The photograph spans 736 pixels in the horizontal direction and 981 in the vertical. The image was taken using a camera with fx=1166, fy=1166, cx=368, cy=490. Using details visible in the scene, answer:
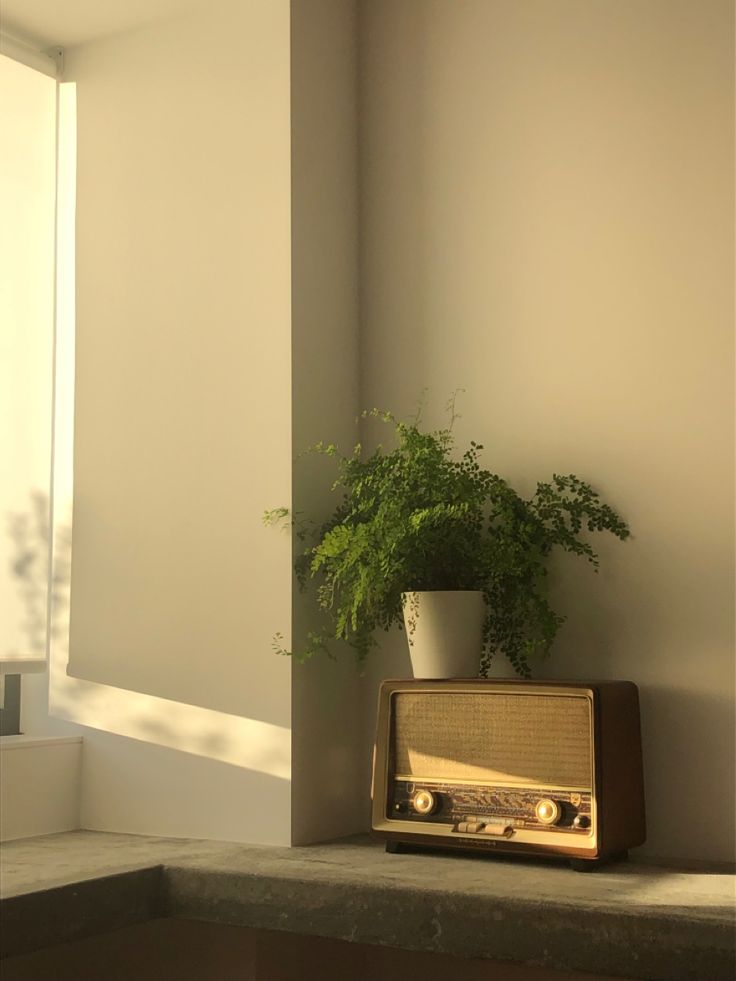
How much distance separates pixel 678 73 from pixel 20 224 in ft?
5.50

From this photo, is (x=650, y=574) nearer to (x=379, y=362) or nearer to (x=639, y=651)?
(x=639, y=651)

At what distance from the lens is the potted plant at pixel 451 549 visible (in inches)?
95.2

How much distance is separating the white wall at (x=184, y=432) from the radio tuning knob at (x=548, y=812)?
609 mm

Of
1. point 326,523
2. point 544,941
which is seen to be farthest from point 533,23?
point 544,941

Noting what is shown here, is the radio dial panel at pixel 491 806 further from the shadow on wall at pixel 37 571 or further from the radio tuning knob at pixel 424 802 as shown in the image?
the shadow on wall at pixel 37 571

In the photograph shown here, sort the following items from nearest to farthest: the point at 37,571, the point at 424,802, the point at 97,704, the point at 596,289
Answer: the point at 424,802 < the point at 596,289 < the point at 97,704 < the point at 37,571

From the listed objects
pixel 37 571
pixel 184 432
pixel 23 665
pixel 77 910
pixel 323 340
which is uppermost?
pixel 323 340

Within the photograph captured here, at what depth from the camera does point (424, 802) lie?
2.35m

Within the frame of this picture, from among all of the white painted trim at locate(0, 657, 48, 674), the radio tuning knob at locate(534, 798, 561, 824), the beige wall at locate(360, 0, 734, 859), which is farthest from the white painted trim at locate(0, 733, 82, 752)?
the radio tuning knob at locate(534, 798, 561, 824)

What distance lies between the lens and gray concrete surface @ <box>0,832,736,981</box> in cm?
184

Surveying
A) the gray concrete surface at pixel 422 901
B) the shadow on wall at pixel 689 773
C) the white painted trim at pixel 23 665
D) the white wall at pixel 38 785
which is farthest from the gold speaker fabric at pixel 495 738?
the white painted trim at pixel 23 665

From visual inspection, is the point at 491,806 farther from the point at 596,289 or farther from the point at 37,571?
the point at 37,571

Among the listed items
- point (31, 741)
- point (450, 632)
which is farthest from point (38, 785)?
point (450, 632)

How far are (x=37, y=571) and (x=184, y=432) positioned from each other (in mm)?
551
